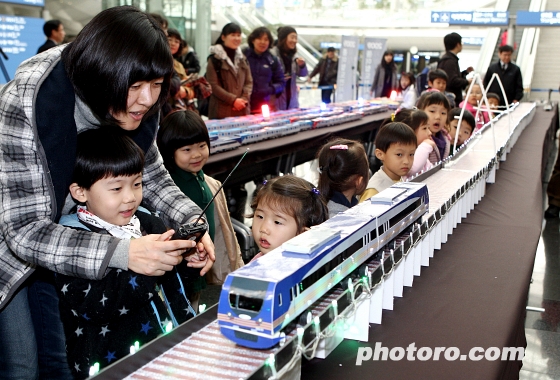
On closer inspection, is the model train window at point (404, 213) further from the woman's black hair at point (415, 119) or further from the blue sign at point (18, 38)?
the blue sign at point (18, 38)

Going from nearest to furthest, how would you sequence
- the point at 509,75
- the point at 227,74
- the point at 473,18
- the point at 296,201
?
the point at 296,201
the point at 227,74
the point at 509,75
the point at 473,18

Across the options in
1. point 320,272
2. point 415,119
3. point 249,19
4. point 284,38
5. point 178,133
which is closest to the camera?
point 320,272

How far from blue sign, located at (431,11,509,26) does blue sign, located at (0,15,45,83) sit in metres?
12.0

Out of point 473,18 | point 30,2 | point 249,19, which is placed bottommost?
point 249,19

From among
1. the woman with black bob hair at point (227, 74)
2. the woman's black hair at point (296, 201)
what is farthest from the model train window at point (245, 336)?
the woman with black bob hair at point (227, 74)

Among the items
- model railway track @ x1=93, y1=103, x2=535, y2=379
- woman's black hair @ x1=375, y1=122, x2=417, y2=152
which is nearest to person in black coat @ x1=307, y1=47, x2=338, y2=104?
woman's black hair @ x1=375, y1=122, x2=417, y2=152

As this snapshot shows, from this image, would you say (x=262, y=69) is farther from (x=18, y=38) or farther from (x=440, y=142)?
(x=18, y=38)

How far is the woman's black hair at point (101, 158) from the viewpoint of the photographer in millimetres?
1802

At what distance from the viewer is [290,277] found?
1191 mm

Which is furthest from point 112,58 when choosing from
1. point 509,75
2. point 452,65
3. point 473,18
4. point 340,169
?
point 473,18

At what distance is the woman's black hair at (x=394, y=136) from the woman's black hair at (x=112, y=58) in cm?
202

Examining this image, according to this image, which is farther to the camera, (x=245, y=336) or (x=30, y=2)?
(x=30, y=2)

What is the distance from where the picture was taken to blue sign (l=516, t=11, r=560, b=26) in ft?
52.5

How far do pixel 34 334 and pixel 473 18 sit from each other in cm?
1833
